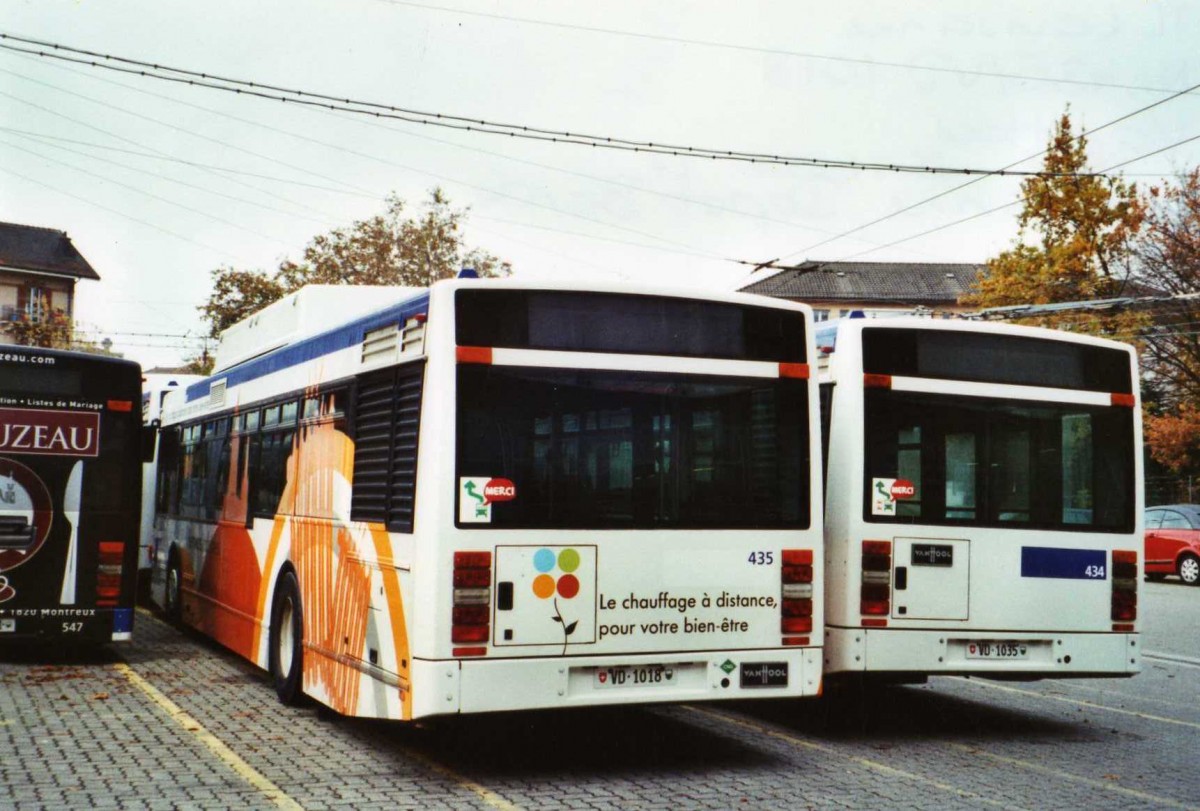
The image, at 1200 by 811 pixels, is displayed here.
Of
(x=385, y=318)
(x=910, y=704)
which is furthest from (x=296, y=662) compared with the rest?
(x=910, y=704)

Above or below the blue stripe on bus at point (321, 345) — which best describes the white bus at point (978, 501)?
below

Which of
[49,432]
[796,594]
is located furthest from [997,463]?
[49,432]

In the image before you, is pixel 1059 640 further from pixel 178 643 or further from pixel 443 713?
pixel 178 643

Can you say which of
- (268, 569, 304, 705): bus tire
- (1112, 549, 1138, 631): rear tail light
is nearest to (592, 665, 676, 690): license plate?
(268, 569, 304, 705): bus tire

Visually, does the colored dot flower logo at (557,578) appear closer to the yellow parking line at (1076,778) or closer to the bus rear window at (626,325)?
the bus rear window at (626,325)

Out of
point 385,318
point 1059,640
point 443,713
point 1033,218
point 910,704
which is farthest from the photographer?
point 1033,218

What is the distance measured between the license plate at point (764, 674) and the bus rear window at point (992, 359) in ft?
7.68

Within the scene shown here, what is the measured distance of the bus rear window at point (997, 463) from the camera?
9.80 meters

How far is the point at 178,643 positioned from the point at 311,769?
7558mm

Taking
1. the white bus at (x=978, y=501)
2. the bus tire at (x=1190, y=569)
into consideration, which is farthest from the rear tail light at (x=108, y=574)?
the bus tire at (x=1190, y=569)

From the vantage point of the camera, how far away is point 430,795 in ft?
25.0

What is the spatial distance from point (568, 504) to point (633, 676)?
1068 millimetres

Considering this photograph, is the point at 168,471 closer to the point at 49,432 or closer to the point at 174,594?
the point at 174,594

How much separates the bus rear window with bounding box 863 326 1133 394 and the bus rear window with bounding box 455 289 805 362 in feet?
4.05
